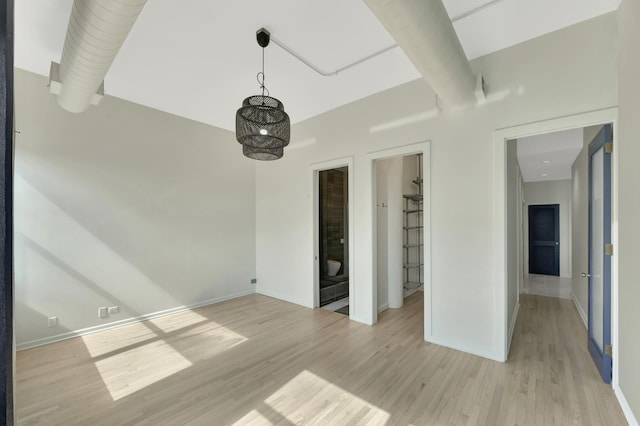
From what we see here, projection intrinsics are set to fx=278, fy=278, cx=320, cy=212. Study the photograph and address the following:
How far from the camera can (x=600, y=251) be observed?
274 centimetres

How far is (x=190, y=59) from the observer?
294cm

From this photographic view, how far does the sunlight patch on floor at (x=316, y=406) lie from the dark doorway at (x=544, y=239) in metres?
8.35

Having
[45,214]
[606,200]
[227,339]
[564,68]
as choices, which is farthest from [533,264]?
[45,214]

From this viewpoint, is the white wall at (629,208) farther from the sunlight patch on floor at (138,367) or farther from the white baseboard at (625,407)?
the sunlight patch on floor at (138,367)

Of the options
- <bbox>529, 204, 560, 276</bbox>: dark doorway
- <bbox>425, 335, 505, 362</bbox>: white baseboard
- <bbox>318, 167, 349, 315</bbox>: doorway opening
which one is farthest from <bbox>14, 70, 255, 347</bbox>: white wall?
<bbox>529, 204, 560, 276</bbox>: dark doorway

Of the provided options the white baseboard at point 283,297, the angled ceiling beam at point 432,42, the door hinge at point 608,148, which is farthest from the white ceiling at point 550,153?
the white baseboard at point 283,297

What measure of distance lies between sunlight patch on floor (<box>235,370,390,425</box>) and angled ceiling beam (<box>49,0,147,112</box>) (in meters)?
2.87

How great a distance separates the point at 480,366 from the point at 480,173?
1916mm

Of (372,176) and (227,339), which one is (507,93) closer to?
(372,176)

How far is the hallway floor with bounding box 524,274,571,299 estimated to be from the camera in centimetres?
558

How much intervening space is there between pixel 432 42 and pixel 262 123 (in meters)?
1.42

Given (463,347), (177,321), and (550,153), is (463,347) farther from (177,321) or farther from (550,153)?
(550,153)

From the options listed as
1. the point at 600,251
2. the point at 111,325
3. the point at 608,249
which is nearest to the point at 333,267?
the point at 111,325

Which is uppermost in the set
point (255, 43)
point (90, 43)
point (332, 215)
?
point (255, 43)
